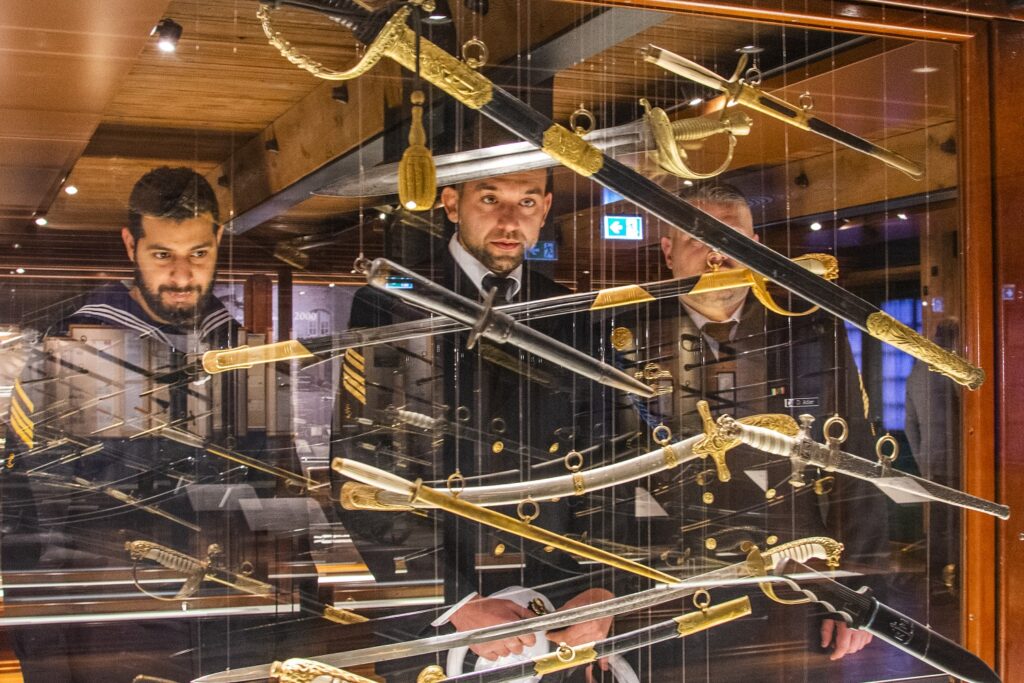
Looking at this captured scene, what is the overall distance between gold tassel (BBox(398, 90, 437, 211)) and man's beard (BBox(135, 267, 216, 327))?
402 millimetres

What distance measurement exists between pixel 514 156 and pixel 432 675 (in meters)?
1.06

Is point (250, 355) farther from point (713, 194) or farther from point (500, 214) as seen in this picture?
point (713, 194)

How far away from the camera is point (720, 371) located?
7.55 feet

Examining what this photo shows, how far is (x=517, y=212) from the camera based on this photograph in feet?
7.16

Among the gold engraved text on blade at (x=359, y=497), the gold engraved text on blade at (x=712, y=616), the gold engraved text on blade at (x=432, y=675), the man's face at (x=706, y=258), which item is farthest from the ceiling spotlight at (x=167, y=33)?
the gold engraved text on blade at (x=712, y=616)

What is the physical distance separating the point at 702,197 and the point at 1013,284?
81 centimetres

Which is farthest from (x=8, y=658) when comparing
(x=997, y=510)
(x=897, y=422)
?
(x=997, y=510)

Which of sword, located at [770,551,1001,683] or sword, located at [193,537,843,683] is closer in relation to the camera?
sword, located at [193,537,843,683]

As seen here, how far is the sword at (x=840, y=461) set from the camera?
90.7 inches

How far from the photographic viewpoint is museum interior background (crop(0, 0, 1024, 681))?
1945mm

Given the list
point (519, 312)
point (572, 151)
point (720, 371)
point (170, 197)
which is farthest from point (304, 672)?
point (572, 151)

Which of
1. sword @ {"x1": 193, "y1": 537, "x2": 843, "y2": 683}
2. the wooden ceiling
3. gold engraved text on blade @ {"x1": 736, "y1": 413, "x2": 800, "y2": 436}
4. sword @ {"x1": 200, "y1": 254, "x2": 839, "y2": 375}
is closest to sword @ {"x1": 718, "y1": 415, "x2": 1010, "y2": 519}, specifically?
gold engraved text on blade @ {"x1": 736, "y1": 413, "x2": 800, "y2": 436}

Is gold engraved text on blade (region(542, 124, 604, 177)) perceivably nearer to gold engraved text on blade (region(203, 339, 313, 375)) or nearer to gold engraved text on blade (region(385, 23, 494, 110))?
gold engraved text on blade (region(385, 23, 494, 110))

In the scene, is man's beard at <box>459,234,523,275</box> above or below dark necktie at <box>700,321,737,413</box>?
above
